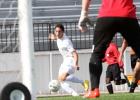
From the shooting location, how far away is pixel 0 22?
1678cm

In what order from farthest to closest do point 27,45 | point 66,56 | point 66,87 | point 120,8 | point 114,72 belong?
point 114,72
point 66,56
point 66,87
point 120,8
point 27,45

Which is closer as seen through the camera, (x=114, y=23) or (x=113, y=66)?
(x=114, y=23)

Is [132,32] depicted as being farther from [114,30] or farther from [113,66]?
[113,66]

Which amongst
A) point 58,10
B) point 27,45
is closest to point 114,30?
point 27,45

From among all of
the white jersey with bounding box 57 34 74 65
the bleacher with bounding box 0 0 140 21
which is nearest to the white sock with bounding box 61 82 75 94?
the white jersey with bounding box 57 34 74 65

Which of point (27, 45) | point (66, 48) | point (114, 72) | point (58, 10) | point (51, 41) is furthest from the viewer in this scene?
point (58, 10)

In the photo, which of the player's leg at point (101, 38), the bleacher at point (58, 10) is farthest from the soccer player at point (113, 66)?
the player's leg at point (101, 38)

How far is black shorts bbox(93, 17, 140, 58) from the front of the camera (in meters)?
7.57

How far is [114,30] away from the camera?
763 cm

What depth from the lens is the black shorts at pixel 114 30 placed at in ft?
24.8

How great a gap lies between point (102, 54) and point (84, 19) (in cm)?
47

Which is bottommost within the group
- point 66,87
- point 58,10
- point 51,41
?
point 66,87

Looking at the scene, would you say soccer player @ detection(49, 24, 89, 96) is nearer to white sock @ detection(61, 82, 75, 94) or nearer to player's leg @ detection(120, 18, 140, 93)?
white sock @ detection(61, 82, 75, 94)

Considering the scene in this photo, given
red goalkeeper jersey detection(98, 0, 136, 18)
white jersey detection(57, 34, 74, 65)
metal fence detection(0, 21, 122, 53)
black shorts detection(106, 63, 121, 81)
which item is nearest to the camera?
red goalkeeper jersey detection(98, 0, 136, 18)
